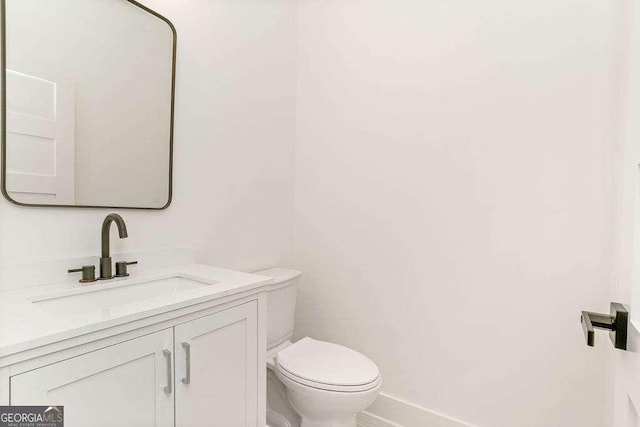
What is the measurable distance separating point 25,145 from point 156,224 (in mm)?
481

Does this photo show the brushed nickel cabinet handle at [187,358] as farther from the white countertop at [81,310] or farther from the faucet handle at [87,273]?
the faucet handle at [87,273]

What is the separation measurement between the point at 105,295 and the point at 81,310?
78mm

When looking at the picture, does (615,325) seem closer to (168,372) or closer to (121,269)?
(168,372)

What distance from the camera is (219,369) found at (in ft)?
3.34

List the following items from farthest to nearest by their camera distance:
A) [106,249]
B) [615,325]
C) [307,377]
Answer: [307,377] < [106,249] < [615,325]

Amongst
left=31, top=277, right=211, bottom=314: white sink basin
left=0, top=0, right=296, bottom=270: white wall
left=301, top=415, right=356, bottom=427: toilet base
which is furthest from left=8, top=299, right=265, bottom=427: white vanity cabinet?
left=0, top=0, right=296, bottom=270: white wall

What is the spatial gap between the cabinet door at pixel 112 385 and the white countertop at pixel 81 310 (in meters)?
0.07

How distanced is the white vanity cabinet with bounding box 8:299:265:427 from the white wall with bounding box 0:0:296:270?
1.64ft

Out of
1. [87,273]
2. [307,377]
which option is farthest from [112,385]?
[307,377]

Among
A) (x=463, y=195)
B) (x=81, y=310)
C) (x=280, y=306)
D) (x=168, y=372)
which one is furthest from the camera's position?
(x=280, y=306)

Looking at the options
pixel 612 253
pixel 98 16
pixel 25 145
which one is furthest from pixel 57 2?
pixel 612 253

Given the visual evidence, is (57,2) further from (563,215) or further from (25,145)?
(563,215)

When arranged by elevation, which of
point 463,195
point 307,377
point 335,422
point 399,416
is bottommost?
point 399,416

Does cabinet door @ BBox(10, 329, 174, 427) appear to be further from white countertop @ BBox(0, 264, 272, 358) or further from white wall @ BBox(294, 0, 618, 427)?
white wall @ BBox(294, 0, 618, 427)
